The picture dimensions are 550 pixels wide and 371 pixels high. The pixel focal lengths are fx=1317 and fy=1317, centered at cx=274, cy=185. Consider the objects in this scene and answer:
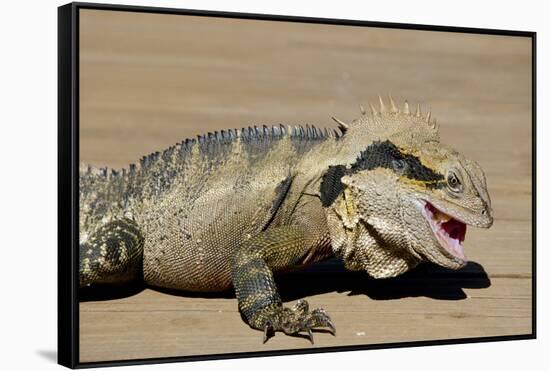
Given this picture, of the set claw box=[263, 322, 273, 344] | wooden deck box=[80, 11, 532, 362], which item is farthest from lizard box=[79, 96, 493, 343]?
claw box=[263, 322, 273, 344]

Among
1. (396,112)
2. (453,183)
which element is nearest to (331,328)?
(453,183)

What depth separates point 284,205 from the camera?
7195 mm

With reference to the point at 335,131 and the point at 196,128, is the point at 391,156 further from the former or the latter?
the point at 196,128

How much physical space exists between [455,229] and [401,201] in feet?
1.39

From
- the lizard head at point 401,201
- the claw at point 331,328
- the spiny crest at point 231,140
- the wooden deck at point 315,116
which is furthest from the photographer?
the spiny crest at point 231,140

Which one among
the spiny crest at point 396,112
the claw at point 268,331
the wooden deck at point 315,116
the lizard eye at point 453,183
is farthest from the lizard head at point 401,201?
the claw at point 268,331

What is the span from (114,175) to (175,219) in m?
0.41

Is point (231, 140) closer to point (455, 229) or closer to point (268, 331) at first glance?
point (268, 331)

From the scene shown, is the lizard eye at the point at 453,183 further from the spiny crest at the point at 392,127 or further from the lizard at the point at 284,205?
the spiny crest at the point at 392,127

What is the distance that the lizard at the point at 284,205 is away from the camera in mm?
7137

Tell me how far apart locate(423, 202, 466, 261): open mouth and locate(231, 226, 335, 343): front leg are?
25.0 inches

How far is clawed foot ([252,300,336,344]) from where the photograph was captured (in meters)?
6.85

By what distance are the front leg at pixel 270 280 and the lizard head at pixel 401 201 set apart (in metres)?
0.23

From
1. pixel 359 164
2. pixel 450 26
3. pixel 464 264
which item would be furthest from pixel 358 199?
pixel 450 26
